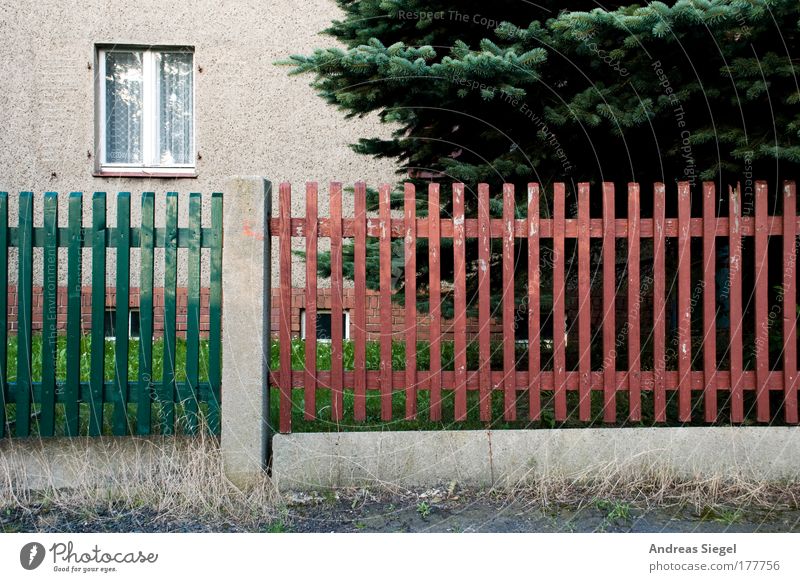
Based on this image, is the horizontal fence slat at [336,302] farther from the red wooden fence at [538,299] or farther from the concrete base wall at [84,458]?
the concrete base wall at [84,458]

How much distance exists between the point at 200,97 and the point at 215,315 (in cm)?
506

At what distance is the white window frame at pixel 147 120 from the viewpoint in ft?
27.3

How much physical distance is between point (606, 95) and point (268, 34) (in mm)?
5088

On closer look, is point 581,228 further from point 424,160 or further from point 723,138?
point 424,160

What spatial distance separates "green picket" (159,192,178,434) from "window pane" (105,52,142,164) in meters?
4.92

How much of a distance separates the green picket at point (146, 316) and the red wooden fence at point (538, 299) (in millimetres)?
690

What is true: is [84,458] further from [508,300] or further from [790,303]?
[790,303]

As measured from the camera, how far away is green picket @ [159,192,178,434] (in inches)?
156

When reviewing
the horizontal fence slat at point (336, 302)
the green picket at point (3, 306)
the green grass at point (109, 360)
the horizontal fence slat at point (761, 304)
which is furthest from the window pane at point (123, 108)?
the horizontal fence slat at point (761, 304)

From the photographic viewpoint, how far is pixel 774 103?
4070 mm

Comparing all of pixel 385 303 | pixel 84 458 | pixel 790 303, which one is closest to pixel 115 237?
pixel 84 458

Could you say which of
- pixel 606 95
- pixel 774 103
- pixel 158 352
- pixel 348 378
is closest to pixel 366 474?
pixel 348 378

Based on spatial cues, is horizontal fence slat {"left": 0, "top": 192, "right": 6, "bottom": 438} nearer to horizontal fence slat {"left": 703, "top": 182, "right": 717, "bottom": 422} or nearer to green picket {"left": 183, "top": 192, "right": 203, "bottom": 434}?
green picket {"left": 183, "top": 192, "right": 203, "bottom": 434}

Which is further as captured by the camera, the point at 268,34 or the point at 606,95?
the point at 268,34
